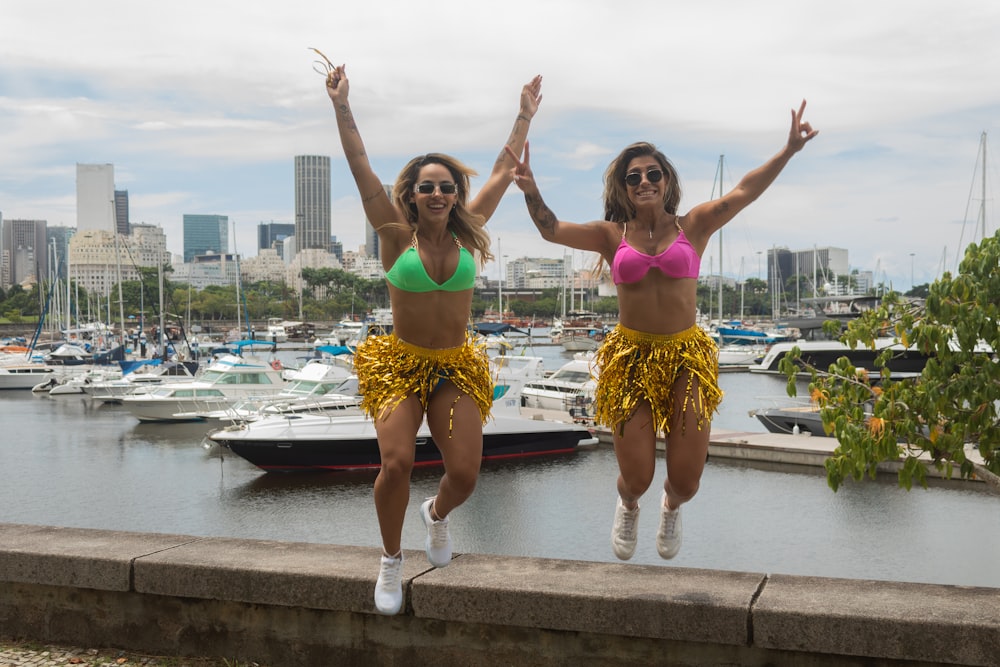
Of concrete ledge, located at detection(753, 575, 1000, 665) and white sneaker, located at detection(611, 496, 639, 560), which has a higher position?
white sneaker, located at detection(611, 496, 639, 560)

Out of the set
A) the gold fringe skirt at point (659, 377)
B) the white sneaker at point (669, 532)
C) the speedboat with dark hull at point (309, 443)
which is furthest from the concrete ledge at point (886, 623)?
the speedboat with dark hull at point (309, 443)

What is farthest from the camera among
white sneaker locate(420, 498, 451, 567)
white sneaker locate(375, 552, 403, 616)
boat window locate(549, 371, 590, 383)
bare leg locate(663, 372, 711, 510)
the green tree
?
boat window locate(549, 371, 590, 383)

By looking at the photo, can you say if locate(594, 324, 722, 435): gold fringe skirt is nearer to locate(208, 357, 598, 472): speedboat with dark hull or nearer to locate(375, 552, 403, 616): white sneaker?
locate(375, 552, 403, 616): white sneaker

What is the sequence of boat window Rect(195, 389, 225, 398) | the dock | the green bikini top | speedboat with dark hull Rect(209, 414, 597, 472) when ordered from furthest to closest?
boat window Rect(195, 389, 225, 398), speedboat with dark hull Rect(209, 414, 597, 472), the dock, the green bikini top

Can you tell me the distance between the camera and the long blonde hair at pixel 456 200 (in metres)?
5.14

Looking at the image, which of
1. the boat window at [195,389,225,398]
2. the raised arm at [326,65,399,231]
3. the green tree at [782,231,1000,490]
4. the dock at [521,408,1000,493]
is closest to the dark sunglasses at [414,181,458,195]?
the raised arm at [326,65,399,231]

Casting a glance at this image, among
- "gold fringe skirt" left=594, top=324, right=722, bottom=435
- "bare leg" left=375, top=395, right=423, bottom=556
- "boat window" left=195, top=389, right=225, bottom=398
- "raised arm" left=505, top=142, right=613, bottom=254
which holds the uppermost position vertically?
"raised arm" left=505, top=142, right=613, bottom=254

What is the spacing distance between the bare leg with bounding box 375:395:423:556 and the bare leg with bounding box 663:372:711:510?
1287 mm

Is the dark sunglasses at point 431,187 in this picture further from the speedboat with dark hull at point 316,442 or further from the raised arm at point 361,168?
the speedboat with dark hull at point 316,442

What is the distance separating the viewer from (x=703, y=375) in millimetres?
5184

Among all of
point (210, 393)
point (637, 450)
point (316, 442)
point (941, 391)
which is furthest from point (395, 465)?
point (210, 393)

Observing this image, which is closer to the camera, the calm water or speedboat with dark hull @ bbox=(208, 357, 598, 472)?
the calm water

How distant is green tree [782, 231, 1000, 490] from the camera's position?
20.1 feet

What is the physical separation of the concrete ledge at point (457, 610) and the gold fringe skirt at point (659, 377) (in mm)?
768
